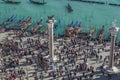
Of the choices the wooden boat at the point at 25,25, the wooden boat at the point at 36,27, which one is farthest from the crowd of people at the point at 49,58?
the wooden boat at the point at 25,25

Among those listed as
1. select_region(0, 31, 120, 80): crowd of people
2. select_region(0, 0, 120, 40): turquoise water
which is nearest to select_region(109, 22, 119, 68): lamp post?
select_region(0, 31, 120, 80): crowd of people

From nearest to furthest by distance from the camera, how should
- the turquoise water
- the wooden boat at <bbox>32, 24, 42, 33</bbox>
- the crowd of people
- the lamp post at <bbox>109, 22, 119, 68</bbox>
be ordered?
1. the lamp post at <bbox>109, 22, 119, 68</bbox>
2. the crowd of people
3. the wooden boat at <bbox>32, 24, 42, 33</bbox>
4. the turquoise water

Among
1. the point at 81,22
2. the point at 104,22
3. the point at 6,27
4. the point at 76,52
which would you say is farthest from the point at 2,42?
the point at 104,22

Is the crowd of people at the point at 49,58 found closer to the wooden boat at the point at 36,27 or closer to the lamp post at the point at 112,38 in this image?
the lamp post at the point at 112,38

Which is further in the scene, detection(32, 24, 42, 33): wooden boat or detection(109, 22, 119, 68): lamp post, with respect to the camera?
detection(32, 24, 42, 33): wooden boat

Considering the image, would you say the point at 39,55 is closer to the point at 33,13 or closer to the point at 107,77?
the point at 107,77

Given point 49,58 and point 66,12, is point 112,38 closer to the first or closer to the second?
point 49,58

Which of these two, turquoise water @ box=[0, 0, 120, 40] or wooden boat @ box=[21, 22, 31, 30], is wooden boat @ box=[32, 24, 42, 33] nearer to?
wooden boat @ box=[21, 22, 31, 30]
